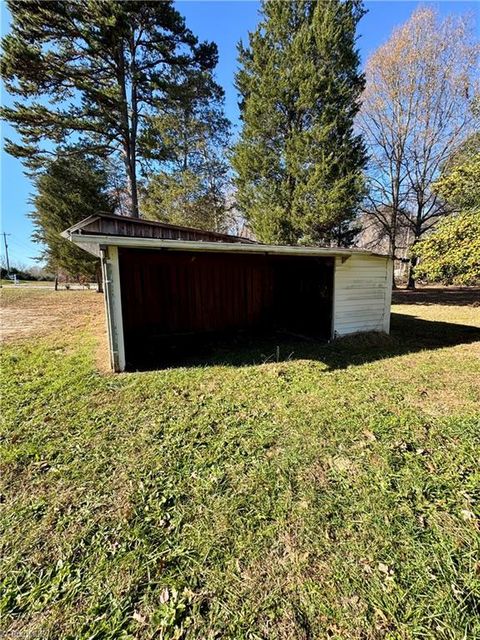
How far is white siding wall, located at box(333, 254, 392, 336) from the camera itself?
21.1 ft

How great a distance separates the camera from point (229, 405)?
3.51 metres

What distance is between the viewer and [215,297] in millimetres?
8109

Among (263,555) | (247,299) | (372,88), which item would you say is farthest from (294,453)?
(372,88)

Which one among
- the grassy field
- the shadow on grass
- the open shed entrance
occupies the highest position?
the open shed entrance

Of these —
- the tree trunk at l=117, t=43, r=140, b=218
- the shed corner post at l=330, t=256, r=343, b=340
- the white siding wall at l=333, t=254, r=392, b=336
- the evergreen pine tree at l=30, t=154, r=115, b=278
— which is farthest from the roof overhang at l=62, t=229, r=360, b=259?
the evergreen pine tree at l=30, t=154, r=115, b=278

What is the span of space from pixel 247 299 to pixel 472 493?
6827 mm

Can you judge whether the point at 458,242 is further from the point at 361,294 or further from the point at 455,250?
the point at 361,294

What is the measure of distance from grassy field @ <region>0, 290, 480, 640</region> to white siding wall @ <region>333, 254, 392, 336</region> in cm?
261

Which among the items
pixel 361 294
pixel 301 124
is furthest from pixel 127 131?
pixel 361 294

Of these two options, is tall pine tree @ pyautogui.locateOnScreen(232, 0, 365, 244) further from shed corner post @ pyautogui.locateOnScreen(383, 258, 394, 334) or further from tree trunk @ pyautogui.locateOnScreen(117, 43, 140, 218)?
shed corner post @ pyautogui.locateOnScreen(383, 258, 394, 334)

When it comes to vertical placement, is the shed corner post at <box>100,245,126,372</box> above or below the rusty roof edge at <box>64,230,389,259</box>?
below

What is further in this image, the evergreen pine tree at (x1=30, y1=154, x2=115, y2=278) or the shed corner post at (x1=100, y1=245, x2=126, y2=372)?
the evergreen pine tree at (x1=30, y1=154, x2=115, y2=278)

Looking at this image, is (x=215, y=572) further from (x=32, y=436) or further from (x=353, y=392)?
(x=353, y=392)

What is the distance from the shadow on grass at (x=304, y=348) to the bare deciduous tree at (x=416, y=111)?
7439mm
